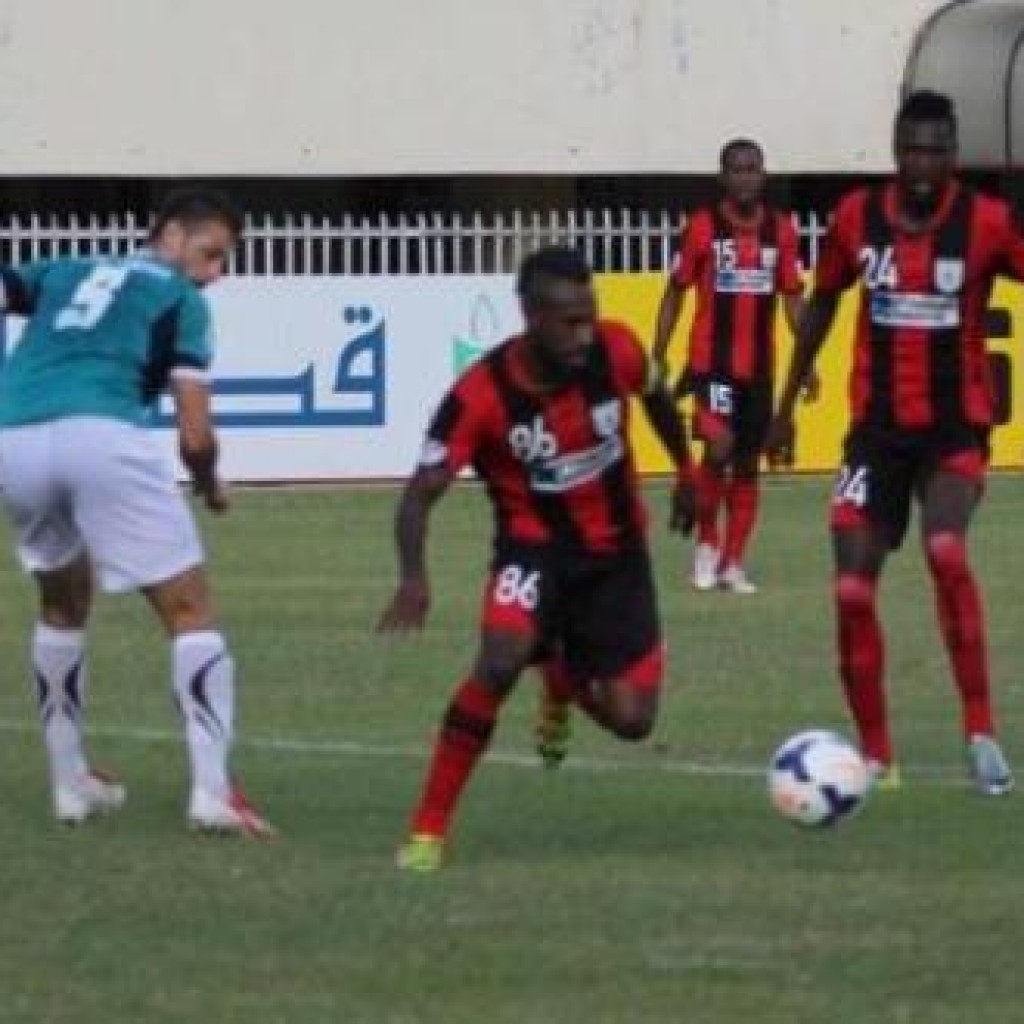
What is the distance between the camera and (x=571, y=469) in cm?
1151

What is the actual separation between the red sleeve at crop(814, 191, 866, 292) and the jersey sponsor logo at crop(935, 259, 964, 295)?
0.27 m

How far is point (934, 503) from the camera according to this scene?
1295cm

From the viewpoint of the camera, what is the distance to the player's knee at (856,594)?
1291 centimetres

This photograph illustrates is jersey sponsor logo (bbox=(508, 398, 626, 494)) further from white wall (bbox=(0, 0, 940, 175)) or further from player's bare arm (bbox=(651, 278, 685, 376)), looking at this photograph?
white wall (bbox=(0, 0, 940, 175))

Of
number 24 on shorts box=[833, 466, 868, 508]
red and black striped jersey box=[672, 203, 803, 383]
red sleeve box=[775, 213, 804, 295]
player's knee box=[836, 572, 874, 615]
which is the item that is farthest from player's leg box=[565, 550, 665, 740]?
red and black striped jersey box=[672, 203, 803, 383]

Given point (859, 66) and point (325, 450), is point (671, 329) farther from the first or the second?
point (859, 66)

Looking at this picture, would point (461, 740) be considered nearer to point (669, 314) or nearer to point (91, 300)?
point (91, 300)

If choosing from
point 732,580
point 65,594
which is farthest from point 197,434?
point 732,580

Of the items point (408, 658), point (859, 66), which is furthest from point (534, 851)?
point (859, 66)

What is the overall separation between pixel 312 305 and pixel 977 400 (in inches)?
595

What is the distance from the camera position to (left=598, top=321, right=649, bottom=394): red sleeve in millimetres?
11461

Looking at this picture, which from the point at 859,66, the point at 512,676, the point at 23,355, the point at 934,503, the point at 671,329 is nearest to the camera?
the point at 512,676

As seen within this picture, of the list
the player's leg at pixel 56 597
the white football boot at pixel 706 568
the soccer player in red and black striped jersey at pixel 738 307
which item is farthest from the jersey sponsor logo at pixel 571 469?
the soccer player in red and black striped jersey at pixel 738 307

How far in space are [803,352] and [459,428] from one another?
2.49m
